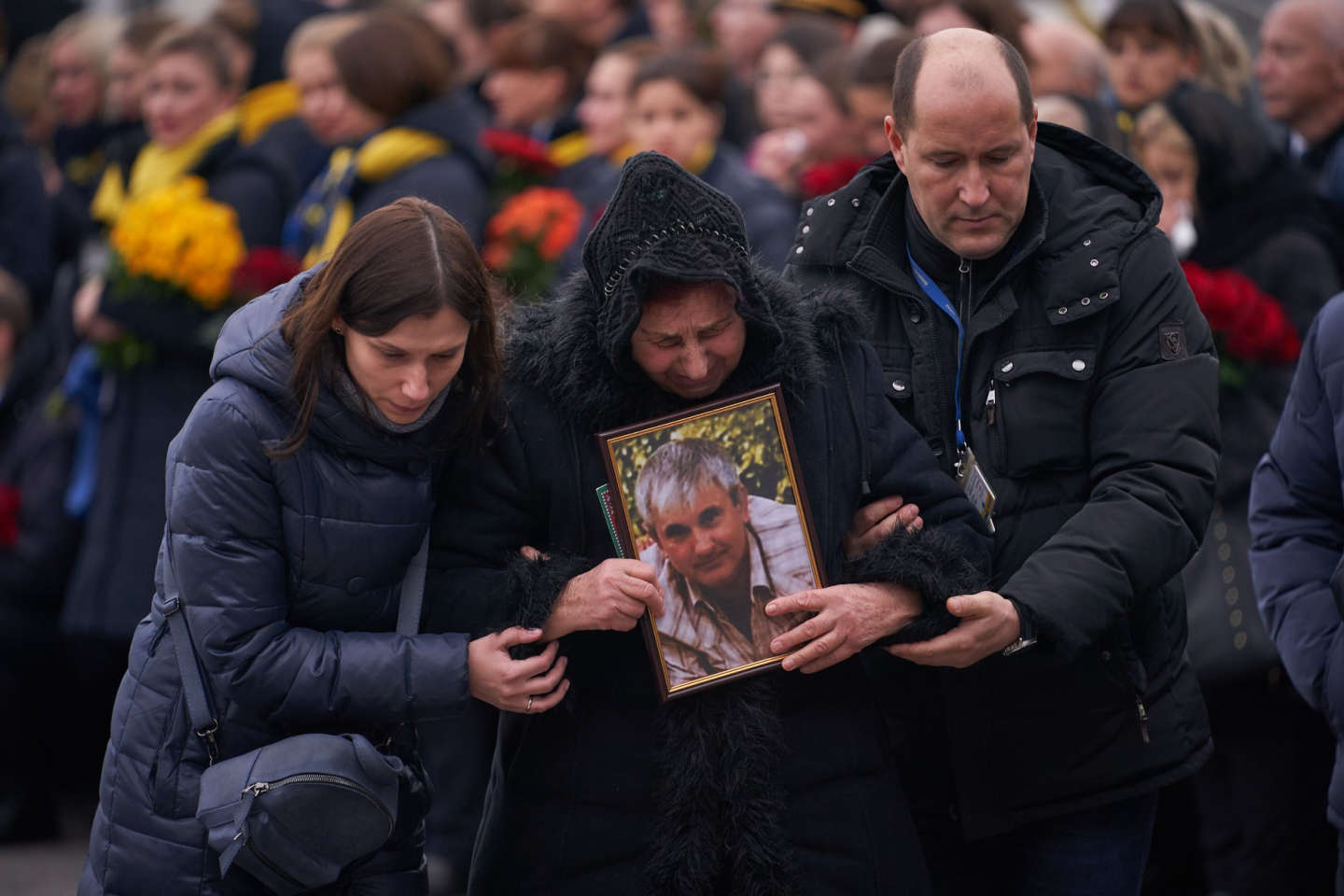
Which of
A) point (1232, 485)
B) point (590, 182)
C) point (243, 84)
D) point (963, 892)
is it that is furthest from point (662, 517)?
point (243, 84)

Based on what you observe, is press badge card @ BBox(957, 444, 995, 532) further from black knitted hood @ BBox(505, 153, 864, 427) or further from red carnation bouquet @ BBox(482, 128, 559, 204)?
red carnation bouquet @ BBox(482, 128, 559, 204)

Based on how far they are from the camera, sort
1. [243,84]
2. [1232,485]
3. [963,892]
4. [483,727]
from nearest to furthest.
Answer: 1. [963,892]
2. [1232,485]
3. [483,727]
4. [243,84]

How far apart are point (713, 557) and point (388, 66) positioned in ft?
→ 12.0

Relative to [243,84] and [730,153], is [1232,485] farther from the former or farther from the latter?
[243,84]

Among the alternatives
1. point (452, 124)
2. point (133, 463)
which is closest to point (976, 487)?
point (452, 124)

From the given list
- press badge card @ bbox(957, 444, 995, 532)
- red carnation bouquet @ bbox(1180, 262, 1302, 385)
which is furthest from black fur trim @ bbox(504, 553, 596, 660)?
red carnation bouquet @ bbox(1180, 262, 1302, 385)

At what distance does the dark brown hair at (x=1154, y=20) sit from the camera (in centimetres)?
611

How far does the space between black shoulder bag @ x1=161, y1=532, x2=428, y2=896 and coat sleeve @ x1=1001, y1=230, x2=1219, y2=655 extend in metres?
1.12

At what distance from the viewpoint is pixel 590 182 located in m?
6.27

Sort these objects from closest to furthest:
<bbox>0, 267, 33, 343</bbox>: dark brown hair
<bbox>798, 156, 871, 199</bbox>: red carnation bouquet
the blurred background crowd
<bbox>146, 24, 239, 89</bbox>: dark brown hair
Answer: the blurred background crowd < <bbox>798, 156, 871, 199</bbox>: red carnation bouquet < <bbox>146, 24, 239, 89</bbox>: dark brown hair < <bbox>0, 267, 33, 343</bbox>: dark brown hair

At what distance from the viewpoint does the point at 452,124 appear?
238 inches

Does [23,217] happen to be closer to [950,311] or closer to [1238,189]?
[1238,189]

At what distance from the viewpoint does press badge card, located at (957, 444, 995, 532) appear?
3.10 meters

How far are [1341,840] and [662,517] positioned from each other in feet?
5.83
